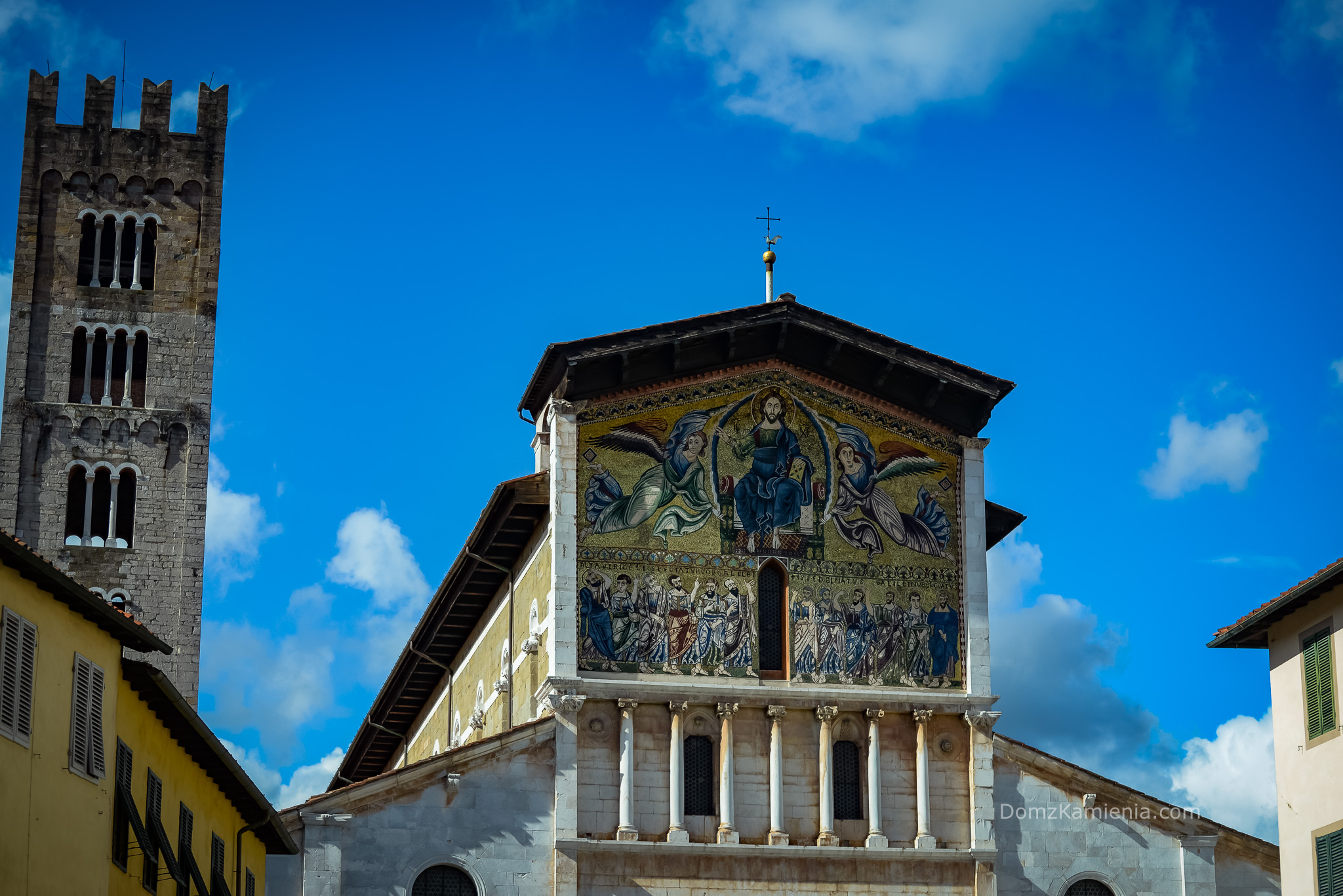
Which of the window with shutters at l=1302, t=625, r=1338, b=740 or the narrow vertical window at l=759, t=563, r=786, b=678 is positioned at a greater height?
the narrow vertical window at l=759, t=563, r=786, b=678

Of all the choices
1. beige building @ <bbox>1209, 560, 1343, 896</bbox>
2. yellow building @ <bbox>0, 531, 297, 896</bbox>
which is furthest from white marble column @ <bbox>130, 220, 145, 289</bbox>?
beige building @ <bbox>1209, 560, 1343, 896</bbox>

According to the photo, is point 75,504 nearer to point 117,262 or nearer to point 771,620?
point 117,262

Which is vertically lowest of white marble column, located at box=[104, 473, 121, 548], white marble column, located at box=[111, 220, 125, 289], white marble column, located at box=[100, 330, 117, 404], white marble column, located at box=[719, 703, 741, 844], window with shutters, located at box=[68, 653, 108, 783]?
window with shutters, located at box=[68, 653, 108, 783]

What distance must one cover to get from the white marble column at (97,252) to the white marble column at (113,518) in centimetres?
709

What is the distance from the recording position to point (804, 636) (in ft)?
127

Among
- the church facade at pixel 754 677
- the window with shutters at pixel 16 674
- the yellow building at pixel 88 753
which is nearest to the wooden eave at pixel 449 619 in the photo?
the church facade at pixel 754 677

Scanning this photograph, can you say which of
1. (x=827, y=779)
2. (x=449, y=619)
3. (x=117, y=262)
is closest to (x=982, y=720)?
(x=827, y=779)

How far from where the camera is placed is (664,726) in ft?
125

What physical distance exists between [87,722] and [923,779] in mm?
18883

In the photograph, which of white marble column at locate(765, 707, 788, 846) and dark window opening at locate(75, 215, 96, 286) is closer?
white marble column at locate(765, 707, 788, 846)

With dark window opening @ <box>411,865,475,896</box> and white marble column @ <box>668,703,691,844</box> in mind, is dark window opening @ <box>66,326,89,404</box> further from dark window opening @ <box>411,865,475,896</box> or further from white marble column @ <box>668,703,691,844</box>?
white marble column @ <box>668,703,691,844</box>

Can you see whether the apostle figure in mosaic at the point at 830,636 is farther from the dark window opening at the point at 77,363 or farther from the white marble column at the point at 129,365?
the dark window opening at the point at 77,363

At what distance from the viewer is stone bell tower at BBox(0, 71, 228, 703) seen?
216ft

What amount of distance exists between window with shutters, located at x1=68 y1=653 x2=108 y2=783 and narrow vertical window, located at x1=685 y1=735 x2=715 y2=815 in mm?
15459
